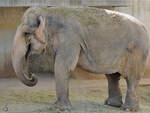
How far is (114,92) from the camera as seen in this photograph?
30.9ft

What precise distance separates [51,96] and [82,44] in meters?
2.41

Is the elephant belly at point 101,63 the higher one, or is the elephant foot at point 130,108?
the elephant belly at point 101,63

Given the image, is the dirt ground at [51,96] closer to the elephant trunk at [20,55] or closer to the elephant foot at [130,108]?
the elephant foot at [130,108]

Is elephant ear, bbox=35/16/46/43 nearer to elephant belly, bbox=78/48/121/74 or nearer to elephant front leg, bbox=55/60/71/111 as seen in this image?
elephant front leg, bbox=55/60/71/111

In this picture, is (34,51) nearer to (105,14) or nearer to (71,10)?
(71,10)

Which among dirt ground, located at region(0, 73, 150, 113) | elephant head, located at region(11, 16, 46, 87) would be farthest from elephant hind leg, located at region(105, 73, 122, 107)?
elephant head, located at region(11, 16, 46, 87)

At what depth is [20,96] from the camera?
33.7ft

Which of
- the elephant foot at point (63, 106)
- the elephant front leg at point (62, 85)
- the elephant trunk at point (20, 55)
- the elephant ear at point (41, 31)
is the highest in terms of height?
the elephant ear at point (41, 31)

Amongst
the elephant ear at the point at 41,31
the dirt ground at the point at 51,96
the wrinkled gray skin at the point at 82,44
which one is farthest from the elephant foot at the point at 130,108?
the elephant ear at the point at 41,31

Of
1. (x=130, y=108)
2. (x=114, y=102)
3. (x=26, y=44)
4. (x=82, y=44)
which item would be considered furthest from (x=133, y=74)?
(x=26, y=44)

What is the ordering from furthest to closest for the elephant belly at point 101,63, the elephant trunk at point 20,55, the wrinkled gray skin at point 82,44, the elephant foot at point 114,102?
the elephant foot at point 114,102 → the elephant belly at point 101,63 → the wrinkled gray skin at point 82,44 → the elephant trunk at point 20,55

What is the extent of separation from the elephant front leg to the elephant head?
1.42ft

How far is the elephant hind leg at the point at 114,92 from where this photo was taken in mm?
9352

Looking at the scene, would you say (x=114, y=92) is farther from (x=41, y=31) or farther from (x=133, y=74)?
(x=41, y=31)
